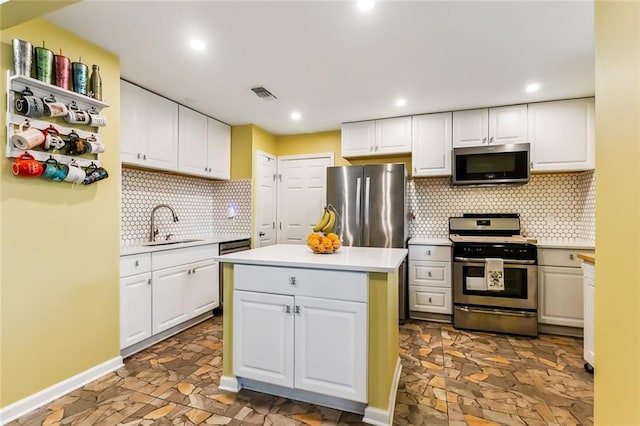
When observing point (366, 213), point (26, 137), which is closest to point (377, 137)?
point (366, 213)

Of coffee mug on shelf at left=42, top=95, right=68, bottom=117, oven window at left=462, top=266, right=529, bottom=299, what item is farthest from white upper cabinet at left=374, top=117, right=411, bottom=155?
coffee mug on shelf at left=42, top=95, right=68, bottom=117

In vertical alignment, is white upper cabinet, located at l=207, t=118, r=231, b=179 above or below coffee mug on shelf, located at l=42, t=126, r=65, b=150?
above

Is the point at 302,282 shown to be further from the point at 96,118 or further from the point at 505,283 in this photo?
the point at 505,283

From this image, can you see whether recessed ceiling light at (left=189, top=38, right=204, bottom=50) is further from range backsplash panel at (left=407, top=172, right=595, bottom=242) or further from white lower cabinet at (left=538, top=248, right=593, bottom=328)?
white lower cabinet at (left=538, top=248, right=593, bottom=328)

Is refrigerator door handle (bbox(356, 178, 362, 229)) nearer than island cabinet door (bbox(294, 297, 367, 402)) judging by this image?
No

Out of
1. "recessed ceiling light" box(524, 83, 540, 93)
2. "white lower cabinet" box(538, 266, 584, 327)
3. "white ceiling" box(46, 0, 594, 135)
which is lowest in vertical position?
"white lower cabinet" box(538, 266, 584, 327)

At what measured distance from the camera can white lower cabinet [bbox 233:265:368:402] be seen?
181 centimetres

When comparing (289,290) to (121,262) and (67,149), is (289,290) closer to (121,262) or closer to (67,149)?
(121,262)

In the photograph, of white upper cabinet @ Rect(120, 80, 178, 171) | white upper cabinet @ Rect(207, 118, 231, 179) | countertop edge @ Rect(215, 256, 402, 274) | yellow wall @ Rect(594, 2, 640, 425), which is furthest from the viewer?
white upper cabinet @ Rect(207, 118, 231, 179)

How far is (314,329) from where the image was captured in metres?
1.89

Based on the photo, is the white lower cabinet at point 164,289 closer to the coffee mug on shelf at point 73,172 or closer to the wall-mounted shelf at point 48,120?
the coffee mug on shelf at point 73,172

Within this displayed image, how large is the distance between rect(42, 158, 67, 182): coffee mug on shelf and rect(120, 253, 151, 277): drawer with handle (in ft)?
2.56

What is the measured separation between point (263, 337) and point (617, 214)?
1841 mm

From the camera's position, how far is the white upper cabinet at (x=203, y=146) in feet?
11.5
